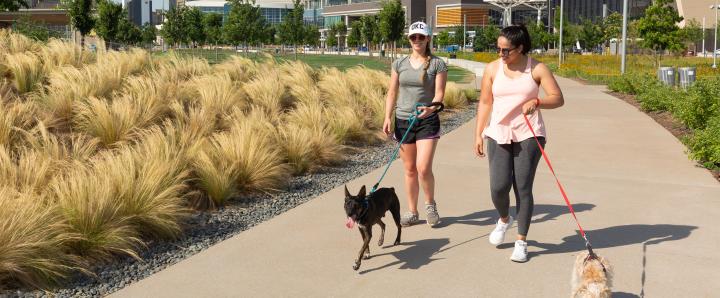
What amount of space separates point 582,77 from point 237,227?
29638mm

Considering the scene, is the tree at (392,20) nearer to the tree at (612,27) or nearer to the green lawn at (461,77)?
the green lawn at (461,77)

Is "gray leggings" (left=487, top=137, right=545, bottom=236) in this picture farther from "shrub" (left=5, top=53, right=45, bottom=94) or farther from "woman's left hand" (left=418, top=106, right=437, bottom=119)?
"shrub" (left=5, top=53, right=45, bottom=94)

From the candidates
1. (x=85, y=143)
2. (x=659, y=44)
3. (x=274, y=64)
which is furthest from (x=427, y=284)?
(x=659, y=44)

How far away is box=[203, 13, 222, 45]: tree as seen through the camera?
7438 cm

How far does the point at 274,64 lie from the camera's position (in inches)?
780

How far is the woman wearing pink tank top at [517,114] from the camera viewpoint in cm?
521

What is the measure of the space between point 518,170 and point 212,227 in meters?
2.66

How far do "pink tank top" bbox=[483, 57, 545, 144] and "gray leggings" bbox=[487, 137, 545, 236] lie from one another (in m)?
0.06

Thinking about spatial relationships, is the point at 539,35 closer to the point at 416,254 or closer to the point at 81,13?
the point at 81,13

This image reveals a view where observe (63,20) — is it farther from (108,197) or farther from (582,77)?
(108,197)

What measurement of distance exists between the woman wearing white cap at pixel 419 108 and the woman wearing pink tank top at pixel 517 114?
29.0 inches

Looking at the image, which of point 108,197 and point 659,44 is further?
point 659,44

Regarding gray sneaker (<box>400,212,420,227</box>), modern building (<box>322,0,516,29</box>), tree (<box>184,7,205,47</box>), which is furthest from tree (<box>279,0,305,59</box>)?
gray sneaker (<box>400,212,420,227</box>)

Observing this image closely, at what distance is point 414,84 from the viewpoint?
618 cm
